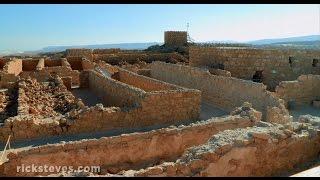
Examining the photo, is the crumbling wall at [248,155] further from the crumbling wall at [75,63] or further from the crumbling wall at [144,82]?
the crumbling wall at [75,63]

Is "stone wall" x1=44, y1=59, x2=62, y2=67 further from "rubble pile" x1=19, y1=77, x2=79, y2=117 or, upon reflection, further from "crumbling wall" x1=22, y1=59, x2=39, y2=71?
"rubble pile" x1=19, y1=77, x2=79, y2=117

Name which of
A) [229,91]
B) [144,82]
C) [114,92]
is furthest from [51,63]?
[229,91]

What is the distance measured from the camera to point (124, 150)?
28.9 ft

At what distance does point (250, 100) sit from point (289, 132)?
19.3 feet

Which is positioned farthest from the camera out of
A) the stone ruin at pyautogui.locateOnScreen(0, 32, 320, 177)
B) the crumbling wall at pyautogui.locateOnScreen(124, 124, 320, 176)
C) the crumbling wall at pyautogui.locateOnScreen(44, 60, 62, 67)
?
the crumbling wall at pyautogui.locateOnScreen(44, 60, 62, 67)

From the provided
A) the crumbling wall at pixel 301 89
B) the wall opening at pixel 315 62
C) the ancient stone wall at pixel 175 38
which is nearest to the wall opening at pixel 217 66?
the wall opening at pixel 315 62

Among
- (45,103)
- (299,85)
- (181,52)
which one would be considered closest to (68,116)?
(45,103)

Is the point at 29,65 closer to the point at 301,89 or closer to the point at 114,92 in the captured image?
the point at 114,92

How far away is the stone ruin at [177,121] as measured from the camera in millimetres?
6820

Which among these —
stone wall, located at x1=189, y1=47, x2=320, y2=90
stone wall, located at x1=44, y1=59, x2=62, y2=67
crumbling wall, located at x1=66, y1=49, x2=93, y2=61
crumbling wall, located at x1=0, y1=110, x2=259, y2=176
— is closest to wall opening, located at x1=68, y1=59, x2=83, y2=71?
stone wall, located at x1=44, y1=59, x2=62, y2=67

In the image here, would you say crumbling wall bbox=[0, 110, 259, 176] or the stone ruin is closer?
the stone ruin

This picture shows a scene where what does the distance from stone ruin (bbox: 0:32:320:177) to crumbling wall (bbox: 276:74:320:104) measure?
37 mm

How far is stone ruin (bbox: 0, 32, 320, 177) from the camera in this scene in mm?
6820
